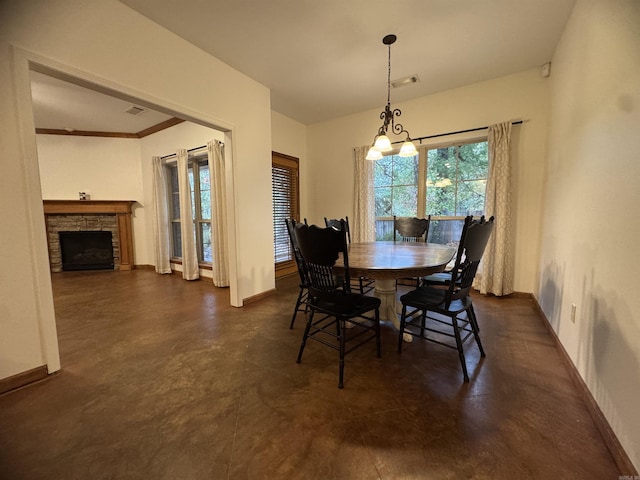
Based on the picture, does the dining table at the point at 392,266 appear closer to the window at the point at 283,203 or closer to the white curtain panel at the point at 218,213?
the window at the point at 283,203

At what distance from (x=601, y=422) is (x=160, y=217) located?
584cm

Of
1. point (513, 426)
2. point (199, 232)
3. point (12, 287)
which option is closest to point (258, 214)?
point (199, 232)

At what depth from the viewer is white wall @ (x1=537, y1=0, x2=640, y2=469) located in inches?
45.3

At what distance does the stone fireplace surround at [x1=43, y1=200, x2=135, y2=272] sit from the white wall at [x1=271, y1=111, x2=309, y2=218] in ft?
11.3

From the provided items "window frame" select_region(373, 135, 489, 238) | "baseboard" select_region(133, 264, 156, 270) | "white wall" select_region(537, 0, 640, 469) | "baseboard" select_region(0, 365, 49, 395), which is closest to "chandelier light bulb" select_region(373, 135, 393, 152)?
"white wall" select_region(537, 0, 640, 469)

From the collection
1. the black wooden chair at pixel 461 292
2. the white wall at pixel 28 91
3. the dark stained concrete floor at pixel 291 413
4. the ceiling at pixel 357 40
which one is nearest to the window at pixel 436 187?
the ceiling at pixel 357 40

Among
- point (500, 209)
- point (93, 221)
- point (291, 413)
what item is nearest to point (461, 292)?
point (291, 413)

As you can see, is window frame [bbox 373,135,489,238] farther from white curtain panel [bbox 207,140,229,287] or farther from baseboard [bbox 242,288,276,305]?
white curtain panel [bbox 207,140,229,287]

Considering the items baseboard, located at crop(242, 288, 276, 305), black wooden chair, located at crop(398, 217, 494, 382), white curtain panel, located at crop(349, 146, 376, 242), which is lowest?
baseboard, located at crop(242, 288, 276, 305)

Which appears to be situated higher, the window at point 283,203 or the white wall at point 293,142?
the white wall at point 293,142

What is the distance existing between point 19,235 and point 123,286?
291cm

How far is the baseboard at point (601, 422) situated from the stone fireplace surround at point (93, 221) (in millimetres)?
6766

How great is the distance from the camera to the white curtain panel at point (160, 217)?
4840mm

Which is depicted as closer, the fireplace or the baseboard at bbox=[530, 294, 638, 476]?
the baseboard at bbox=[530, 294, 638, 476]
